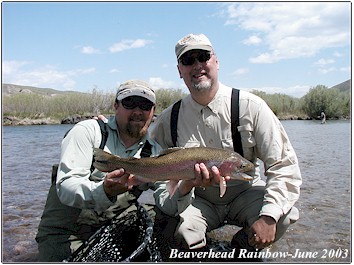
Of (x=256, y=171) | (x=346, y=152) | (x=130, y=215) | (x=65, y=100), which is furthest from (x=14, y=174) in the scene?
(x=65, y=100)

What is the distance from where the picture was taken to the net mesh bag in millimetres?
3750

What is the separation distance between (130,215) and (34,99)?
56.3 metres

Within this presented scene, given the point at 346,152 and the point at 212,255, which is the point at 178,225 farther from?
the point at 346,152

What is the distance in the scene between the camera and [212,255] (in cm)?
444

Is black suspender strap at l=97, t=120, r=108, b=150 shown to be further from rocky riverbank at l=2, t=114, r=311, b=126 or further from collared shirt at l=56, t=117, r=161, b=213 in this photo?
rocky riverbank at l=2, t=114, r=311, b=126

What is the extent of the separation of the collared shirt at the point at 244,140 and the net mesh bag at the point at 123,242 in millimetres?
340

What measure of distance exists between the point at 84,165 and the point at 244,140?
1.88 m

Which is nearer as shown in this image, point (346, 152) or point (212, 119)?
point (212, 119)

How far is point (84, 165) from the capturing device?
3.86 meters

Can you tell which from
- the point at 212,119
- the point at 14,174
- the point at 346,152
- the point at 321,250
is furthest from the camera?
the point at 346,152

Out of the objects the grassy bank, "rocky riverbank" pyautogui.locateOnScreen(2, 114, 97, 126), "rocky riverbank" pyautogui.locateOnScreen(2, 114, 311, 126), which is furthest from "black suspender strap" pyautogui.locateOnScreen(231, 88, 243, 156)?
"rocky riverbank" pyautogui.locateOnScreen(2, 114, 97, 126)

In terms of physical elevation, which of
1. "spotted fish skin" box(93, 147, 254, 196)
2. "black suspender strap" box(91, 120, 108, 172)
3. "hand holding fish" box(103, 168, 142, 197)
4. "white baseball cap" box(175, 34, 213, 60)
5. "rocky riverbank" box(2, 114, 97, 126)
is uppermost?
"white baseball cap" box(175, 34, 213, 60)

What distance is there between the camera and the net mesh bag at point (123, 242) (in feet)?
12.3

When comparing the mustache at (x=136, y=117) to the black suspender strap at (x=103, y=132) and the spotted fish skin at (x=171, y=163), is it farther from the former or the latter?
Answer: the spotted fish skin at (x=171, y=163)
